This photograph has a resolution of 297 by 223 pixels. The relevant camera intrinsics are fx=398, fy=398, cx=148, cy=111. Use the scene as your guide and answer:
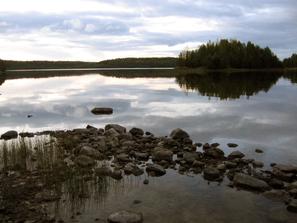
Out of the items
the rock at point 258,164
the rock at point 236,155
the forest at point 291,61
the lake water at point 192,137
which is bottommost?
the lake water at point 192,137

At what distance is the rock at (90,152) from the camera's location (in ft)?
56.8

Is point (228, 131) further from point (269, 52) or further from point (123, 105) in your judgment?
point (269, 52)

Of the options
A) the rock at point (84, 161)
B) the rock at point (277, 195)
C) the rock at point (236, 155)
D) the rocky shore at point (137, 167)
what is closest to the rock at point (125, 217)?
the rocky shore at point (137, 167)

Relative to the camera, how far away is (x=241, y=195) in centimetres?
1283

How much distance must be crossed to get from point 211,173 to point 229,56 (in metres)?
121

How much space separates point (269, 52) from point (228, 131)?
130956 millimetres

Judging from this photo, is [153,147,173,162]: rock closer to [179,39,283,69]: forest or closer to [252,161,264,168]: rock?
[252,161,264,168]: rock

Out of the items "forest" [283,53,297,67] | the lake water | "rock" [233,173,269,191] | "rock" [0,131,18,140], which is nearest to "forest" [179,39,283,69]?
"forest" [283,53,297,67]

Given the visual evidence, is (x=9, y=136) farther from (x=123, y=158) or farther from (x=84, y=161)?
(x=123, y=158)

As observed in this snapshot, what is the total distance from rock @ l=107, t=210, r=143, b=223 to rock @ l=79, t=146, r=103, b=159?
6.58 m

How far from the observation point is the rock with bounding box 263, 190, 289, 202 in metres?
12.4

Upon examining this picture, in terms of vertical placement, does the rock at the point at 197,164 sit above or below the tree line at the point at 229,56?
below

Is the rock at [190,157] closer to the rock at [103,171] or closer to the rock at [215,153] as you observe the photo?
the rock at [215,153]

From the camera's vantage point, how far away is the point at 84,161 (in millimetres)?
16188
